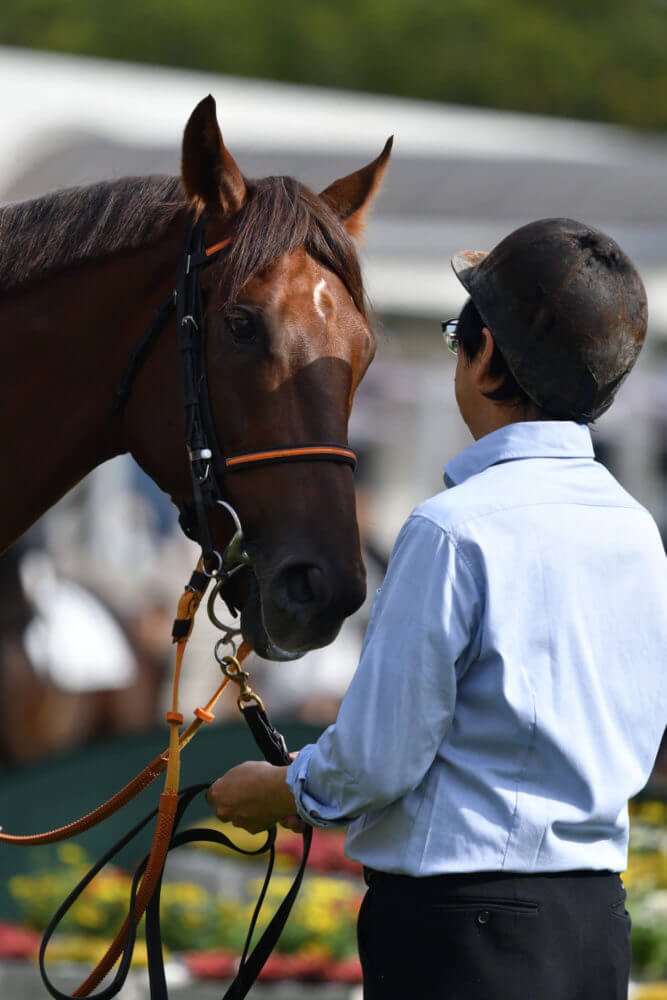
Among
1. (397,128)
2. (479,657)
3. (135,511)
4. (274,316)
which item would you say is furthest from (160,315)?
(397,128)

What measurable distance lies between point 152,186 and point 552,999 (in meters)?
1.66

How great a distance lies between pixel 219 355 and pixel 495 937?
113 cm

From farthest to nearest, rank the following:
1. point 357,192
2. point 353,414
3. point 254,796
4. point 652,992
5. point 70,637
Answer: point 353,414 → point 70,637 → point 652,992 → point 357,192 → point 254,796

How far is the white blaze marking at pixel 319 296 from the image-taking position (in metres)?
2.27

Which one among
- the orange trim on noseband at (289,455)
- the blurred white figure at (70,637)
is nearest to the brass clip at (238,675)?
the orange trim on noseband at (289,455)

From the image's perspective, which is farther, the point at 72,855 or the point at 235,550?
the point at 72,855

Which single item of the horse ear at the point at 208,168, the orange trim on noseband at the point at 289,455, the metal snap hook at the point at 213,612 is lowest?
the metal snap hook at the point at 213,612

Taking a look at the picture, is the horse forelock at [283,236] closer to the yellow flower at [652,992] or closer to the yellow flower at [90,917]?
the yellow flower at [652,992]

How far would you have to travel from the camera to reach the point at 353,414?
10977 millimetres

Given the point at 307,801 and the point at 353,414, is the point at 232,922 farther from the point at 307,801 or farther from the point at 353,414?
the point at 353,414

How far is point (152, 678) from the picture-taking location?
7879mm

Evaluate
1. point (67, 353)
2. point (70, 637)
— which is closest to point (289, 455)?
point (67, 353)

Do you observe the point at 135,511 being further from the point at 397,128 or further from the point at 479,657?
the point at 479,657

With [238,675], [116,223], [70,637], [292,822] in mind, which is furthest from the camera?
[70,637]
